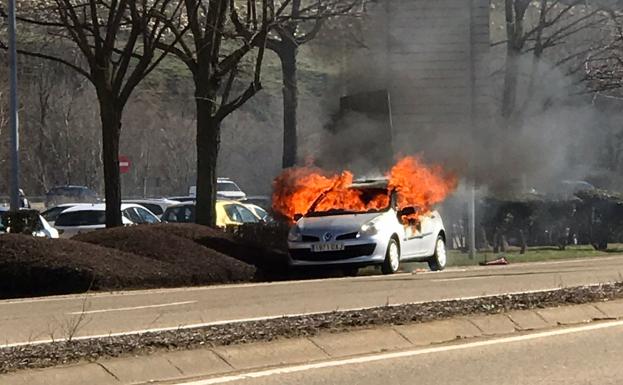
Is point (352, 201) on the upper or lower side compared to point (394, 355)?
upper

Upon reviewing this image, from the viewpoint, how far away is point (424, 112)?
86.0 ft

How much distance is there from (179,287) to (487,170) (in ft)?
37.3

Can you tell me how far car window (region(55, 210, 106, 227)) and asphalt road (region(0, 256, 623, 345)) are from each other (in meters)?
10.4

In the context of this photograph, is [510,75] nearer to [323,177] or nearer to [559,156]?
[559,156]

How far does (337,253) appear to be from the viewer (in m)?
21.1

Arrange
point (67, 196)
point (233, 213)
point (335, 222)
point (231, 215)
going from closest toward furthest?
point (335, 222)
point (231, 215)
point (233, 213)
point (67, 196)

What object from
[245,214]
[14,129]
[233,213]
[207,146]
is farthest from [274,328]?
[245,214]

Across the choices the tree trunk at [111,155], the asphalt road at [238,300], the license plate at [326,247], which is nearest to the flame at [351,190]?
the license plate at [326,247]

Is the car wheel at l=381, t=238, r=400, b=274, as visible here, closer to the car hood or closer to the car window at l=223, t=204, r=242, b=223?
the car hood

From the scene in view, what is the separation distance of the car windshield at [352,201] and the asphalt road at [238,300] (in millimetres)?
1619

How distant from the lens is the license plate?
69.0 ft

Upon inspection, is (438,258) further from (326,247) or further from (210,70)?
(210,70)

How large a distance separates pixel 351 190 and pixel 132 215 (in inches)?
385

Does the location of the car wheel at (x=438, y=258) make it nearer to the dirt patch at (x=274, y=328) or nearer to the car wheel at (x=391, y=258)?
the car wheel at (x=391, y=258)
